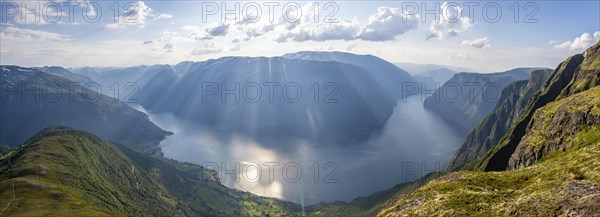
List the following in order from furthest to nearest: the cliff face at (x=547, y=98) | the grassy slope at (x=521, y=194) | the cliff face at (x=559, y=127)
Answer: the cliff face at (x=547, y=98) → the cliff face at (x=559, y=127) → the grassy slope at (x=521, y=194)

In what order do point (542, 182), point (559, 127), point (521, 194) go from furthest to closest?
point (559, 127) < point (542, 182) < point (521, 194)

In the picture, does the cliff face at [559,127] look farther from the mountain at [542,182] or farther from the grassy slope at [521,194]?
the grassy slope at [521,194]

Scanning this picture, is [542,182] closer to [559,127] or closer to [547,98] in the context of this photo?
[559,127]

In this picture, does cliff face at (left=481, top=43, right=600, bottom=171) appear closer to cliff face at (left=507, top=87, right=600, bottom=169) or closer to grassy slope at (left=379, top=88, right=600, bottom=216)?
cliff face at (left=507, top=87, right=600, bottom=169)

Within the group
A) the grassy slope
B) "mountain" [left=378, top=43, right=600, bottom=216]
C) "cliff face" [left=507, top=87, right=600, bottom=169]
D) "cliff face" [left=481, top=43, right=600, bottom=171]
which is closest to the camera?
the grassy slope

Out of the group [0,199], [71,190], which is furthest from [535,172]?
[71,190]

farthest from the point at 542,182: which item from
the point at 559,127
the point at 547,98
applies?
the point at 547,98

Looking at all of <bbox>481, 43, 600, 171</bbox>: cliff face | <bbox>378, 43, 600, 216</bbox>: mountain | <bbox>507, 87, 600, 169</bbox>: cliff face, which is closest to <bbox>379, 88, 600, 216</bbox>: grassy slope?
<bbox>378, 43, 600, 216</bbox>: mountain

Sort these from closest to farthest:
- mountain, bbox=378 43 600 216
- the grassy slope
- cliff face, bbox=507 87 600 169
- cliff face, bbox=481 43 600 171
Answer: the grassy slope < mountain, bbox=378 43 600 216 < cliff face, bbox=507 87 600 169 < cliff face, bbox=481 43 600 171

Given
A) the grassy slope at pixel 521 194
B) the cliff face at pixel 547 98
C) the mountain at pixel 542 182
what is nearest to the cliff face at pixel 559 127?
the mountain at pixel 542 182
